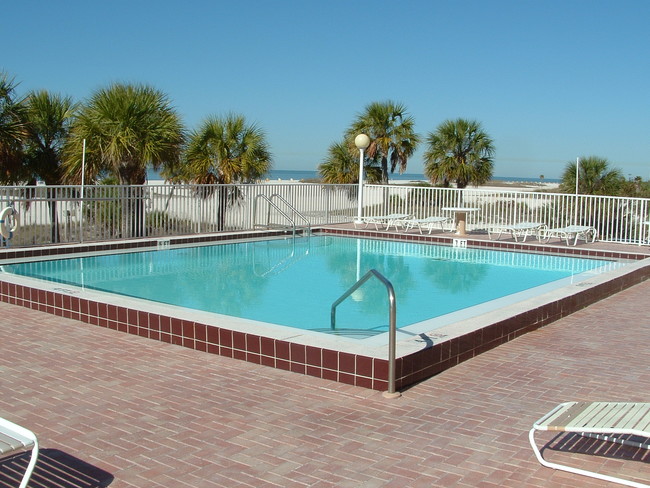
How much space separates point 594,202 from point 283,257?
806 centimetres

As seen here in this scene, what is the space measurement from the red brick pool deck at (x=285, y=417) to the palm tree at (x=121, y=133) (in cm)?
981

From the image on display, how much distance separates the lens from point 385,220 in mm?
18531

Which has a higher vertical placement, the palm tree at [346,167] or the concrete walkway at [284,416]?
the palm tree at [346,167]

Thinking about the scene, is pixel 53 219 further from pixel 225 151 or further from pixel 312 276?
pixel 225 151

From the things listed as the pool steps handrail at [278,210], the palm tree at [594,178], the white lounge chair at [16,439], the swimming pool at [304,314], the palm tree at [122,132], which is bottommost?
the swimming pool at [304,314]

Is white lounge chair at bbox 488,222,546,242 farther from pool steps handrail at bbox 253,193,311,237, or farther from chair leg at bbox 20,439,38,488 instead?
chair leg at bbox 20,439,38,488

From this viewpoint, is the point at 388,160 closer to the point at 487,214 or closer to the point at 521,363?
the point at 487,214

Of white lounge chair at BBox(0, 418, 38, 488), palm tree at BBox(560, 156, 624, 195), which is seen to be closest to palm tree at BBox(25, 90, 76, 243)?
palm tree at BBox(560, 156, 624, 195)

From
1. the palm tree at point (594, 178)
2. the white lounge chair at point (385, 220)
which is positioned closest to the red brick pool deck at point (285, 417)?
the white lounge chair at point (385, 220)

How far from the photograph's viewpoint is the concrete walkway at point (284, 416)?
135 inches

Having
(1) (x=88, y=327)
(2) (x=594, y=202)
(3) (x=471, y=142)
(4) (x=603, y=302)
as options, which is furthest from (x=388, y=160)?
(1) (x=88, y=327)

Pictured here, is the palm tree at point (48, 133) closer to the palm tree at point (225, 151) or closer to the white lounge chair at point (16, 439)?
the palm tree at point (225, 151)

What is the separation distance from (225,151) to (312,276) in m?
8.41

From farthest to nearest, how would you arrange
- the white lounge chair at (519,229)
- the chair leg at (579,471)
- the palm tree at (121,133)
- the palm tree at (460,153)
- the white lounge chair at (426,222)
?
the palm tree at (460,153) < the white lounge chair at (426,222) < the palm tree at (121,133) < the white lounge chair at (519,229) < the chair leg at (579,471)
